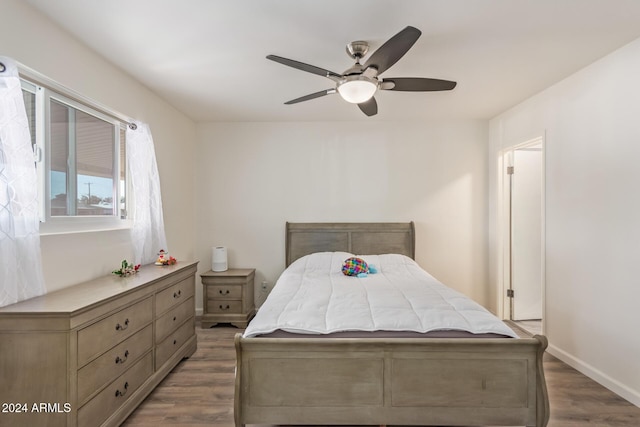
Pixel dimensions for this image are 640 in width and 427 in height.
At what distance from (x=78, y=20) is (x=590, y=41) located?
330 centimetres

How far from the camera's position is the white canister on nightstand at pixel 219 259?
161 inches

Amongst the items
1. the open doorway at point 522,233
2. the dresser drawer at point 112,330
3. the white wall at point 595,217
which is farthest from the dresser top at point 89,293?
the open doorway at point 522,233

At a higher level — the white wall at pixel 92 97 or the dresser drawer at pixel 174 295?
the white wall at pixel 92 97

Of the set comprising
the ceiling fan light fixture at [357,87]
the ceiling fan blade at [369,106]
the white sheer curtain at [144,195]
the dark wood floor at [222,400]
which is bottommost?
the dark wood floor at [222,400]

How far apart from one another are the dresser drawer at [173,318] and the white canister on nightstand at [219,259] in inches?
36.2

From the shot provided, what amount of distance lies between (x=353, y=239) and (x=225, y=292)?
64.5 inches

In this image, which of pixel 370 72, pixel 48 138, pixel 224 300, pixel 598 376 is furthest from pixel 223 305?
pixel 598 376

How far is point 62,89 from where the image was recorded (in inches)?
86.7

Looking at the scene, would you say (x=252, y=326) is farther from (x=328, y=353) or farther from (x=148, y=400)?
(x=148, y=400)

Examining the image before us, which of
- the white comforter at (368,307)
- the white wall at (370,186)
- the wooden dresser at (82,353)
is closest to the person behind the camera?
the wooden dresser at (82,353)

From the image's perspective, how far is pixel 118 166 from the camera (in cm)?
289

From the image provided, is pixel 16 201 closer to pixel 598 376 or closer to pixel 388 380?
pixel 388 380

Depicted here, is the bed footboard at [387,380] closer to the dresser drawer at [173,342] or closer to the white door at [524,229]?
the dresser drawer at [173,342]

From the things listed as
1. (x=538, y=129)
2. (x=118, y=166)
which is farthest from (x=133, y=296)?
(x=538, y=129)
